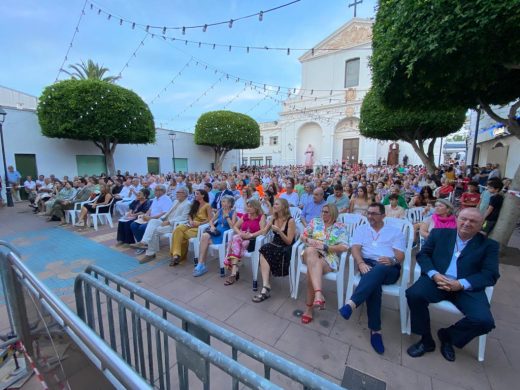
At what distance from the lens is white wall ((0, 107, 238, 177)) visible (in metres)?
11.2

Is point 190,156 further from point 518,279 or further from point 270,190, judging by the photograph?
point 518,279

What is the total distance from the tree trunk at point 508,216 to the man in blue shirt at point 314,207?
2.84m

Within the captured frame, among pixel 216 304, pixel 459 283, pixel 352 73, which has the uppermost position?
pixel 352 73

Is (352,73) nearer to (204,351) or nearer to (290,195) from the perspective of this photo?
(290,195)

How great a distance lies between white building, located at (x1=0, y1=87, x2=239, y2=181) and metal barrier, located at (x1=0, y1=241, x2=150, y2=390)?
13.3 metres

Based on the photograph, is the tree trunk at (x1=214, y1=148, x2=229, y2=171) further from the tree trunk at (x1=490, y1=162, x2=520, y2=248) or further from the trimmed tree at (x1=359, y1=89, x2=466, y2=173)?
the tree trunk at (x1=490, y1=162, x2=520, y2=248)

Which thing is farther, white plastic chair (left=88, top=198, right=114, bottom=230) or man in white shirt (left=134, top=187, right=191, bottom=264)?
white plastic chair (left=88, top=198, right=114, bottom=230)

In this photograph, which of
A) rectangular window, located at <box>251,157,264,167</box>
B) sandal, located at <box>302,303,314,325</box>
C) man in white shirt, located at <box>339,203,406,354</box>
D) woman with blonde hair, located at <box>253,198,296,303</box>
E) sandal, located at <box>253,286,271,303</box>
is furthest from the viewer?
rectangular window, located at <box>251,157,264,167</box>

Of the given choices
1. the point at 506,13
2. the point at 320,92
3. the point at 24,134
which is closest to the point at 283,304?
the point at 506,13

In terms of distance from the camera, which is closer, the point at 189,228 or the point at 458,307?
the point at 458,307

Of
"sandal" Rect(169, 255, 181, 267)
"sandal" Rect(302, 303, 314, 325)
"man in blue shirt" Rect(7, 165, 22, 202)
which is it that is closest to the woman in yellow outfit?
"sandal" Rect(169, 255, 181, 267)

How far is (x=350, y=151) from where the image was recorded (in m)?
27.9

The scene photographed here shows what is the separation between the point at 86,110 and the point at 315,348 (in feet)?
44.1

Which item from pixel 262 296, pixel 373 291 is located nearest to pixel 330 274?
pixel 373 291
